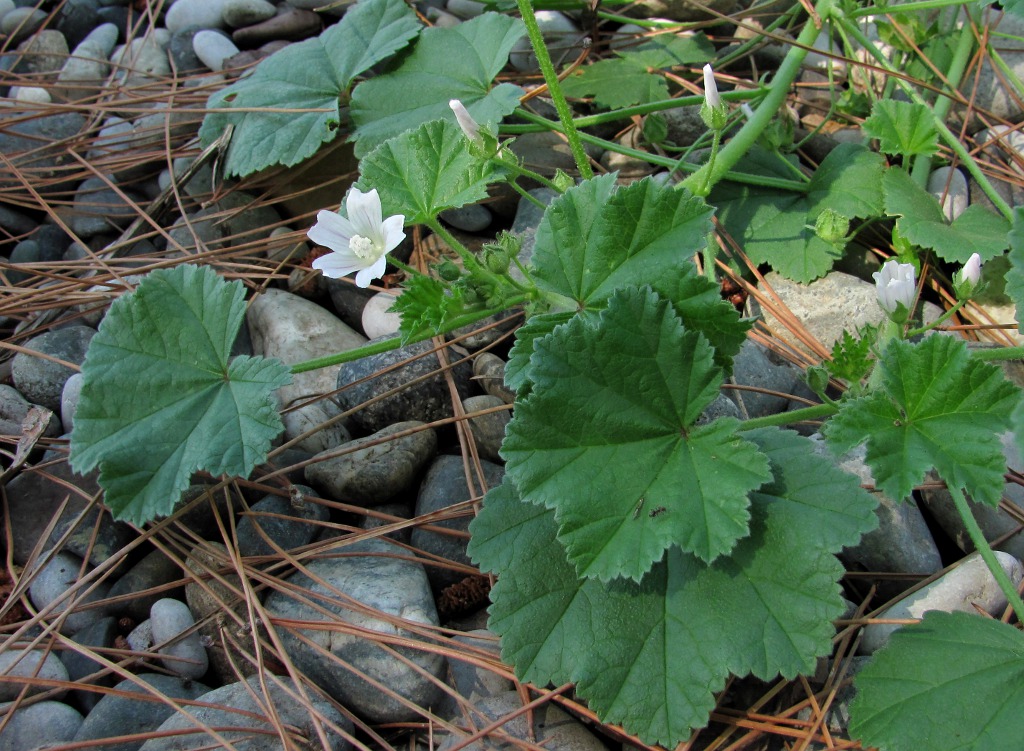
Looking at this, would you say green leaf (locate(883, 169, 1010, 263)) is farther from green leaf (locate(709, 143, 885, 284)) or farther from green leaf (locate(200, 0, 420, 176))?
green leaf (locate(200, 0, 420, 176))

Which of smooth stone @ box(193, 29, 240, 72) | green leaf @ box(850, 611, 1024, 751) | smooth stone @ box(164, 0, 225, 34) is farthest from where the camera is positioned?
smooth stone @ box(164, 0, 225, 34)

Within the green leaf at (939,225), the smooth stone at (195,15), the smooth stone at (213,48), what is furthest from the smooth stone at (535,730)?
the smooth stone at (195,15)

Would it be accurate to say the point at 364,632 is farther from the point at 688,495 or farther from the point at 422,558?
the point at 688,495

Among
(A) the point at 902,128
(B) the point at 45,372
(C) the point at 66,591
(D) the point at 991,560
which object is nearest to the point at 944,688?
(D) the point at 991,560

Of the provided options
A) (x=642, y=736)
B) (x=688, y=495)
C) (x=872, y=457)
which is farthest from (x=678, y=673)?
(x=872, y=457)

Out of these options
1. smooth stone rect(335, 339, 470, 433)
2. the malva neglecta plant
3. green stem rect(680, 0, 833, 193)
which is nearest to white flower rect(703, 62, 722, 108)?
the malva neglecta plant

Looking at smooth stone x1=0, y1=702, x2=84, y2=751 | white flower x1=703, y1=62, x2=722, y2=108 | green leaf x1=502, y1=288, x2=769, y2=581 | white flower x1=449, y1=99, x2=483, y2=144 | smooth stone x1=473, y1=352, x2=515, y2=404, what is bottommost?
smooth stone x1=0, y1=702, x2=84, y2=751

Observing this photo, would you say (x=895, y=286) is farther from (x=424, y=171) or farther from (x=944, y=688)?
(x=424, y=171)
